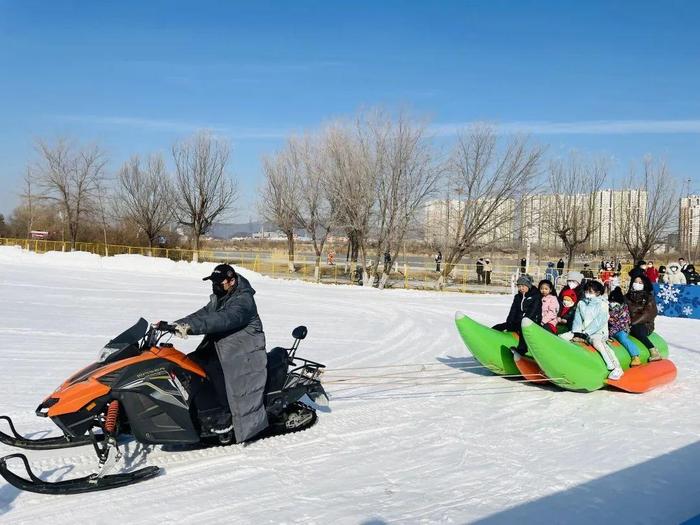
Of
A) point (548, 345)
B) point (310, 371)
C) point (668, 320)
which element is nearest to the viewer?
point (310, 371)

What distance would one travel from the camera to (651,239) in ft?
117

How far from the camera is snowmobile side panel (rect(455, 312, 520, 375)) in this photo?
9.43 m

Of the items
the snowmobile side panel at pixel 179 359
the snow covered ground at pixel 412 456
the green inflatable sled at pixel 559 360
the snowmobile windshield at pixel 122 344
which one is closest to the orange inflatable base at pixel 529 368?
the green inflatable sled at pixel 559 360

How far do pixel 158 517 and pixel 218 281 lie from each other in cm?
213

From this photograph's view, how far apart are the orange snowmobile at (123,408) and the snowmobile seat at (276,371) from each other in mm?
629

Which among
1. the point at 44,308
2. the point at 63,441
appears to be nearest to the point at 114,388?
the point at 63,441

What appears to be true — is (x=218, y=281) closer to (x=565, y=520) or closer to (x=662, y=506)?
(x=565, y=520)

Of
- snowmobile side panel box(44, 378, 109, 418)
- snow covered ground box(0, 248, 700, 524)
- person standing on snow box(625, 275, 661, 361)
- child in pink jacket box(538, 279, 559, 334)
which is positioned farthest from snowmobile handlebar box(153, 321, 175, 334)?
person standing on snow box(625, 275, 661, 361)

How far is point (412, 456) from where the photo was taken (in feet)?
19.5

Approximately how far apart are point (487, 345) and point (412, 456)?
151 inches

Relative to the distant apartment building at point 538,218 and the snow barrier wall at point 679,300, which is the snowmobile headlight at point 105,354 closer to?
the snow barrier wall at point 679,300

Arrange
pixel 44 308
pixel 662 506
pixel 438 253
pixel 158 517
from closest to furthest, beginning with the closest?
pixel 158 517 → pixel 662 506 → pixel 44 308 → pixel 438 253

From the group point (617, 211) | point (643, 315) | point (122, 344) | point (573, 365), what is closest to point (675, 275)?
point (643, 315)

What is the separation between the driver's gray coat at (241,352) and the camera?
5.52m
